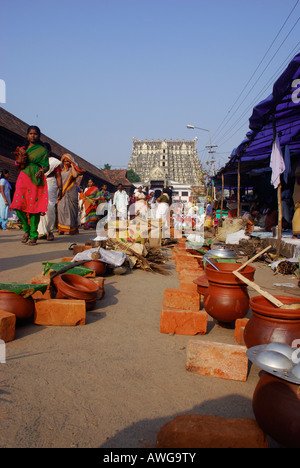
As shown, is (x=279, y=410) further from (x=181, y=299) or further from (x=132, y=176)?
(x=132, y=176)

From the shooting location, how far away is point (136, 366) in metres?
2.26

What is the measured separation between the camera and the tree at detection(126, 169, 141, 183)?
74338 millimetres

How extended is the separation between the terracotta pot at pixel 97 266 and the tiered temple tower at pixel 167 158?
7486 cm

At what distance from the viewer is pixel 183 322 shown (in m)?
2.86

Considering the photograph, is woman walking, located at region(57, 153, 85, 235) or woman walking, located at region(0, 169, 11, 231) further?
woman walking, located at region(0, 169, 11, 231)

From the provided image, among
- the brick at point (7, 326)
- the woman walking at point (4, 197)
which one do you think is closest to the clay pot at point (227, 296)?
the brick at point (7, 326)

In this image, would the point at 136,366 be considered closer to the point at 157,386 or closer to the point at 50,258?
the point at 157,386

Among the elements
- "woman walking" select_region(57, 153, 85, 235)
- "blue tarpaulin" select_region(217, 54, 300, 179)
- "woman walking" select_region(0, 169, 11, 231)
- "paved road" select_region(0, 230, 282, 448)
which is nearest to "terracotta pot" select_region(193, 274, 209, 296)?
"paved road" select_region(0, 230, 282, 448)

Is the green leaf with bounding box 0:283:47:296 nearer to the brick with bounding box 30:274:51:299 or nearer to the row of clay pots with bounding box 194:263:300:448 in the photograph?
the brick with bounding box 30:274:51:299

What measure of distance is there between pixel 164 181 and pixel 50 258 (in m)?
55.9

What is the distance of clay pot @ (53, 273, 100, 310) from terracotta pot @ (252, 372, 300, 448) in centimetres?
201

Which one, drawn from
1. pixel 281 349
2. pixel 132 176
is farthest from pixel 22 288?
pixel 132 176

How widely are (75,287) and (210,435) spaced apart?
7.28 feet

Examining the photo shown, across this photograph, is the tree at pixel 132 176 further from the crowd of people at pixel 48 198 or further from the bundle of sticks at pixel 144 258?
the bundle of sticks at pixel 144 258
